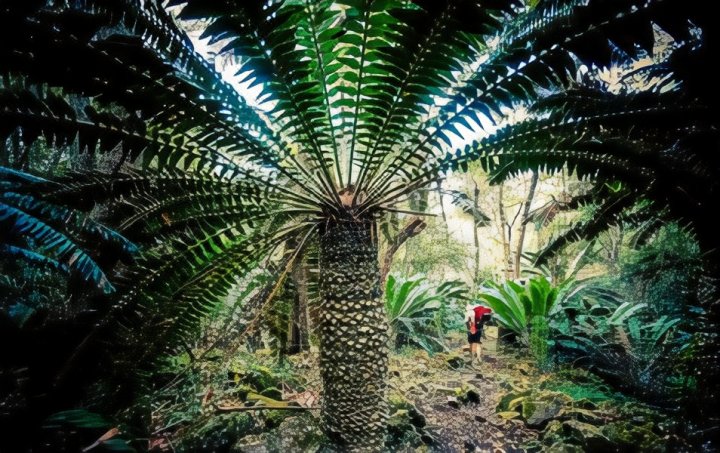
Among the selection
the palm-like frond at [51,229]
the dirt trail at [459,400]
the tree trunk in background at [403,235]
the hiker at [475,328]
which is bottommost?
the dirt trail at [459,400]

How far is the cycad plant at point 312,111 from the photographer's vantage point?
1.22 meters

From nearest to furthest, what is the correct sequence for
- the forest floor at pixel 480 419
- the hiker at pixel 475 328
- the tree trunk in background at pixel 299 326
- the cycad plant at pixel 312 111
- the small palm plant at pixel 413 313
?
the cycad plant at pixel 312 111, the forest floor at pixel 480 419, the tree trunk in background at pixel 299 326, the hiker at pixel 475 328, the small palm plant at pixel 413 313

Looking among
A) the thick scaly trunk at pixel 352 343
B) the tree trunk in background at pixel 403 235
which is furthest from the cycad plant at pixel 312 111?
the tree trunk in background at pixel 403 235

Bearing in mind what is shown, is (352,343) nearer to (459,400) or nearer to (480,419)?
(480,419)

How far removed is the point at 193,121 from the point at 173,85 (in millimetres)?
203

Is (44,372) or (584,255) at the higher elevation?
(584,255)

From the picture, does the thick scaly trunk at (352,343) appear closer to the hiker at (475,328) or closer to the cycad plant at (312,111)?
the cycad plant at (312,111)

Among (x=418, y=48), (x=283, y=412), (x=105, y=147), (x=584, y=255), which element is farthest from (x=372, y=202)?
(x=584, y=255)

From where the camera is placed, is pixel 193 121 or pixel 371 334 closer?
pixel 193 121

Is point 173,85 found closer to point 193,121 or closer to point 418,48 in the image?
point 193,121

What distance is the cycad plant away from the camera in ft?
4.01

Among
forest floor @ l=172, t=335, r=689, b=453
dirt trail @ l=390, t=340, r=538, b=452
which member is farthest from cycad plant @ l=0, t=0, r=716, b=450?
dirt trail @ l=390, t=340, r=538, b=452

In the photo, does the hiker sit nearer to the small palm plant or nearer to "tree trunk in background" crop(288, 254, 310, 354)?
the small palm plant

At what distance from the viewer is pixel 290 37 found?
1369 millimetres
